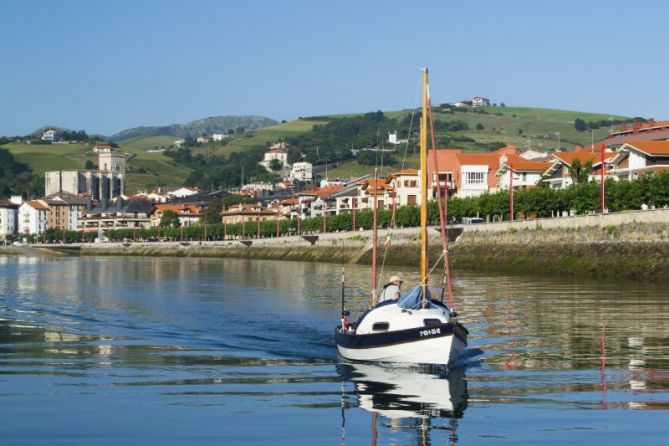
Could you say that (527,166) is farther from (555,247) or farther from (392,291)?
(392,291)

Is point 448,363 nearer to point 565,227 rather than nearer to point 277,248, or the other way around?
point 565,227

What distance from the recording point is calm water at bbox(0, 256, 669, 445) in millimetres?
22609

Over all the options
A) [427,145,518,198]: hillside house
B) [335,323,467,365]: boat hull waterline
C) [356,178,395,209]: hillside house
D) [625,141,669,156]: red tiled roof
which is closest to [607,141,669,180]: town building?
[625,141,669,156]: red tiled roof

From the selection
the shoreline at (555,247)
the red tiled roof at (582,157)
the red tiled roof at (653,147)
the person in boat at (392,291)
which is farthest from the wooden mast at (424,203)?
the red tiled roof at (582,157)

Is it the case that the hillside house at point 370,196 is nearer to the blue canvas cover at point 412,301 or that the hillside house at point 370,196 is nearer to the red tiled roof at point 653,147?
the red tiled roof at point 653,147

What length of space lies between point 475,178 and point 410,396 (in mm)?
139028

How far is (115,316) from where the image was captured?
5103cm

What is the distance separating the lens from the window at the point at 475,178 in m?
164

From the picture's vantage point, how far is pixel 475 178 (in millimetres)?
164250

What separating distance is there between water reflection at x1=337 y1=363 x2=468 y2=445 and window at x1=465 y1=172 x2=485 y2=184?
13268 centimetres

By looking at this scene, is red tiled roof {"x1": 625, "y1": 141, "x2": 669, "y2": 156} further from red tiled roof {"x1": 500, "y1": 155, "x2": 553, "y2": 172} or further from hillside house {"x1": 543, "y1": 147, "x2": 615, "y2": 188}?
red tiled roof {"x1": 500, "y1": 155, "x2": 553, "y2": 172}

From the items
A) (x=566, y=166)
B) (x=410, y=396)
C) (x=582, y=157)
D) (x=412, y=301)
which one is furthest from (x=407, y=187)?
(x=410, y=396)

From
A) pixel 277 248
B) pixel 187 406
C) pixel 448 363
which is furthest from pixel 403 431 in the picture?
pixel 277 248

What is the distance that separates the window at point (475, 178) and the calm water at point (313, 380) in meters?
110
